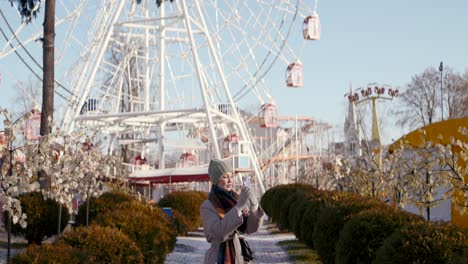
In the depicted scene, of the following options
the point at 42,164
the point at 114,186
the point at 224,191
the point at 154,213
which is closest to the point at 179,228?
the point at 114,186

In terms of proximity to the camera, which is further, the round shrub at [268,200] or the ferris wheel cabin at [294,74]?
the ferris wheel cabin at [294,74]

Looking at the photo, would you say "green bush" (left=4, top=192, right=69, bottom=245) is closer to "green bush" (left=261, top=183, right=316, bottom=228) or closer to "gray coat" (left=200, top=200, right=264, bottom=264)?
"green bush" (left=261, top=183, right=316, bottom=228)

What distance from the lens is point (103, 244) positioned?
1130 cm

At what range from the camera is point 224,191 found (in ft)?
23.2

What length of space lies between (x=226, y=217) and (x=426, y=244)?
9.61 feet

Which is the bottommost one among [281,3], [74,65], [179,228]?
[179,228]

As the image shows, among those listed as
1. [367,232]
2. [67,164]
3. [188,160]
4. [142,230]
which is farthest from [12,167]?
[188,160]

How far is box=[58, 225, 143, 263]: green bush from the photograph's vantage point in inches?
433

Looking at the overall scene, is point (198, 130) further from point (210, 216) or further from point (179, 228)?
point (210, 216)

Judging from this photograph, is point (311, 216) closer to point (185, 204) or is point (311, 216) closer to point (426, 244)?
point (426, 244)

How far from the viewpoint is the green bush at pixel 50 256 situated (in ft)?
28.4

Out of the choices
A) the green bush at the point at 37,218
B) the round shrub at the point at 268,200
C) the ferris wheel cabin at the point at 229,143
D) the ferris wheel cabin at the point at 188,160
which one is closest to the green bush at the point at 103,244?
the green bush at the point at 37,218

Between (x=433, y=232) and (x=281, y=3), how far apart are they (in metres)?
33.2

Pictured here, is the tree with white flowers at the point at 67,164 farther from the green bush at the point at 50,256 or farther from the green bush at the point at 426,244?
the green bush at the point at 426,244
